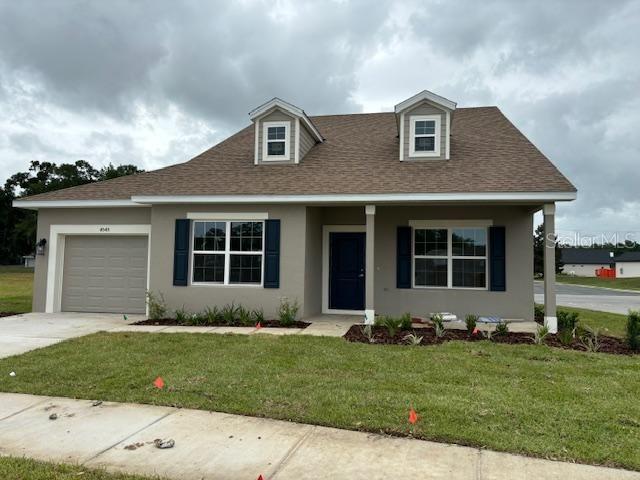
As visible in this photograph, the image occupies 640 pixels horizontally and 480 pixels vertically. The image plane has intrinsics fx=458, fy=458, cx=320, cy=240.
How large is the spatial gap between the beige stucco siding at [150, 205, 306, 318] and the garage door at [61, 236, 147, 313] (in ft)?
3.40

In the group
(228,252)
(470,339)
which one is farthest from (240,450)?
(228,252)

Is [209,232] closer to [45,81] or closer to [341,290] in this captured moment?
[341,290]

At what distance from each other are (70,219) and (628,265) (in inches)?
3105

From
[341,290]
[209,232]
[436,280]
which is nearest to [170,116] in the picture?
[209,232]

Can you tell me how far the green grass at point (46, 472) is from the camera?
3.34 m

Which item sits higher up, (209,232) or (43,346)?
(209,232)

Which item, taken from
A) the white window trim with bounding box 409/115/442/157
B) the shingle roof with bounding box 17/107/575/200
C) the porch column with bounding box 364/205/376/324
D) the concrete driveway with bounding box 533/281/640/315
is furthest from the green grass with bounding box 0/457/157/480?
the concrete driveway with bounding box 533/281/640/315

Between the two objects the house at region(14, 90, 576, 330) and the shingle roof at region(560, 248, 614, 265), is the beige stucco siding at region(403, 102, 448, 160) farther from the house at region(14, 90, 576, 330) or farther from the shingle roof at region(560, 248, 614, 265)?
the shingle roof at region(560, 248, 614, 265)

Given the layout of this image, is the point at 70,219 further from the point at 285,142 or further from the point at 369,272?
the point at 369,272

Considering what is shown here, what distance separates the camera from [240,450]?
387 cm

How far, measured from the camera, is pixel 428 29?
13062 mm

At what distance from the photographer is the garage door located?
1207 centimetres

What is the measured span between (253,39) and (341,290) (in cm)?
826

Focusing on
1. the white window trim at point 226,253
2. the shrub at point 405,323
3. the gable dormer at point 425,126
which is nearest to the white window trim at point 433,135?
the gable dormer at point 425,126
